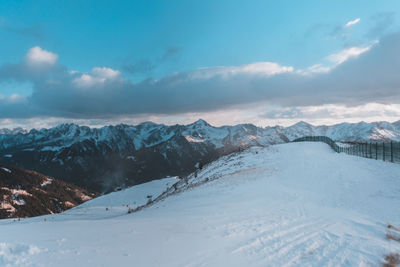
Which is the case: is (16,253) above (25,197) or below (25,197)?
above

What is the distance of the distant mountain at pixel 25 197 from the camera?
483 ft

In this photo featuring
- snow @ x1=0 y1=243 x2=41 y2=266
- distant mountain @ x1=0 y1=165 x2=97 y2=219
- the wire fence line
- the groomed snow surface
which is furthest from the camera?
distant mountain @ x1=0 y1=165 x2=97 y2=219

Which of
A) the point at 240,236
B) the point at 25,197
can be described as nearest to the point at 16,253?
the point at 240,236

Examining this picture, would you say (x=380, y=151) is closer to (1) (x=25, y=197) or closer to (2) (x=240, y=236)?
(2) (x=240, y=236)

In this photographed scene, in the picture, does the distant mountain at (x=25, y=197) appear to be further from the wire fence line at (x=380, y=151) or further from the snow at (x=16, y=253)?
the wire fence line at (x=380, y=151)

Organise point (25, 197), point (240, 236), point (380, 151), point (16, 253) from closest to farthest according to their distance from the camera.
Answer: point (16, 253)
point (240, 236)
point (380, 151)
point (25, 197)

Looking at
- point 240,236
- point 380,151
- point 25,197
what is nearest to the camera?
point 240,236

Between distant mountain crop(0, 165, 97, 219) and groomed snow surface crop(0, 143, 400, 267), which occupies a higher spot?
groomed snow surface crop(0, 143, 400, 267)

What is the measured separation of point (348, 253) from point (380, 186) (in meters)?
14.3

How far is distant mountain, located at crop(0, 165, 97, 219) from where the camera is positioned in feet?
483

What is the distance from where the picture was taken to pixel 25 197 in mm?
161000

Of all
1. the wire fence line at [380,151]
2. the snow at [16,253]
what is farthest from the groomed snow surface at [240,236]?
the wire fence line at [380,151]

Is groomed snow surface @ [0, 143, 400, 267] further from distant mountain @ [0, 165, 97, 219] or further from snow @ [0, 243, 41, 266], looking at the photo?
distant mountain @ [0, 165, 97, 219]

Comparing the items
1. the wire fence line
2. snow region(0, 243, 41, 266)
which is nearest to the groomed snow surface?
snow region(0, 243, 41, 266)
